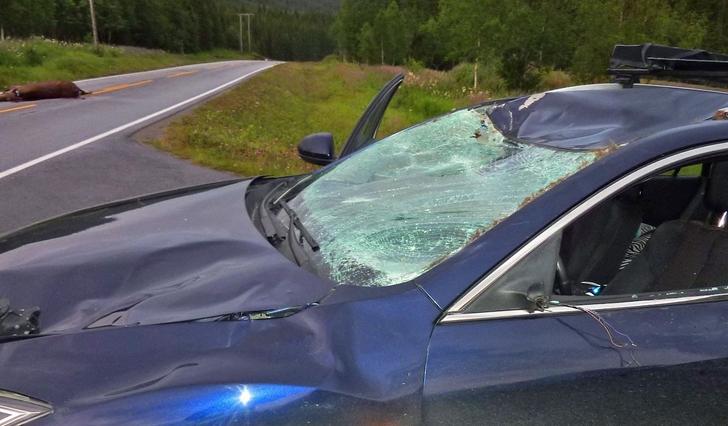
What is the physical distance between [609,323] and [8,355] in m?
1.56

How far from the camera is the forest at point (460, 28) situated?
25766mm

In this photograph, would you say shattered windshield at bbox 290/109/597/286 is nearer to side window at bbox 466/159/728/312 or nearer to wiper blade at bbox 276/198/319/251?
wiper blade at bbox 276/198/319/251

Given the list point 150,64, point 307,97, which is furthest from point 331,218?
point 150,64

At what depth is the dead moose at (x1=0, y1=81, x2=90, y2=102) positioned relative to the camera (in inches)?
571

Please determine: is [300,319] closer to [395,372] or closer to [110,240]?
[395,372]

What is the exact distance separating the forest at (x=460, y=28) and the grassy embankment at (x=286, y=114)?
217 cm

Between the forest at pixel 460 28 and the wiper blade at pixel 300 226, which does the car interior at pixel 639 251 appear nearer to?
the wiper blade at pixel 300 226

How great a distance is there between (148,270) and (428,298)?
0.94 meters

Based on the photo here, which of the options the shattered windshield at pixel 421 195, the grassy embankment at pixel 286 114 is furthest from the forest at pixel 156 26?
the shattered windshield at pixel 421 195

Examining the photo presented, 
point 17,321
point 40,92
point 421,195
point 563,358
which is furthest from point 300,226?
point 40,92

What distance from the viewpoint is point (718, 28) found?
38156 mm

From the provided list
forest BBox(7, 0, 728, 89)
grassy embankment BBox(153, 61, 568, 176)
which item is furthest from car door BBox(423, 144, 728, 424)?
forest BBox(7, 0, 728, 89)

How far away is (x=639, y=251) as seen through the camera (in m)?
2.22

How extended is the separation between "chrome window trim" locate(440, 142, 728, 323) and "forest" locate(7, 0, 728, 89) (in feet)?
79.3
